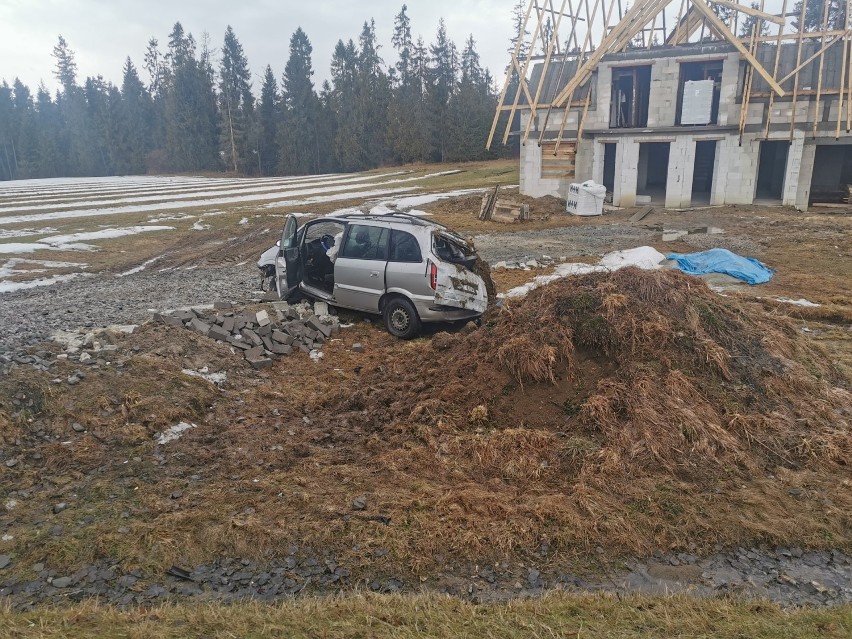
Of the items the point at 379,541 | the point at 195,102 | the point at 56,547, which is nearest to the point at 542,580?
the point at 379,541

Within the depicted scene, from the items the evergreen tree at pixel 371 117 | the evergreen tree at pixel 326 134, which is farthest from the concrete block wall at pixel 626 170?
the evergreen tree at pixel 326 134

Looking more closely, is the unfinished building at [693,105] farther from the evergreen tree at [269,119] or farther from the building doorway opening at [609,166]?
the evergreen tree at [269,119]

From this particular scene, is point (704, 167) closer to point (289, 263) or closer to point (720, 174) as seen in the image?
point (720, 174)

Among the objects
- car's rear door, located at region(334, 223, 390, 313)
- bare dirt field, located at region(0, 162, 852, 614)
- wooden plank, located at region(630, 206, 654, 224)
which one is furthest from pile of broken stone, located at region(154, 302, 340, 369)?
wooden plank, located at region(630, 206, 654, 224)

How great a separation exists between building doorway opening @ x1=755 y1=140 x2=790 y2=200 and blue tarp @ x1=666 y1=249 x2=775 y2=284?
16.3 m

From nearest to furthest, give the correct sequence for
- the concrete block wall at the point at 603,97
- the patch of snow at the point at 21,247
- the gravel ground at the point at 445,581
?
the gravel ground at the point at 445,581 → the patch of snow at the point at 21,247 → the concrete block wall at the point at 603,97

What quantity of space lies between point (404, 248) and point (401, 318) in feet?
3.88

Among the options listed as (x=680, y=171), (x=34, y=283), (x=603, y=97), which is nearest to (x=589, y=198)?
(x=680, y=171)

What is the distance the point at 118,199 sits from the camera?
127 feet

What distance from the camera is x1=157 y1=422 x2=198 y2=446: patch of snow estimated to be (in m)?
6.42

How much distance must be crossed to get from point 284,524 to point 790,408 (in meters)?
5.66

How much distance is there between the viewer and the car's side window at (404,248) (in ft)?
31.6

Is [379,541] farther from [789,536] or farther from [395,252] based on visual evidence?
[395,252]

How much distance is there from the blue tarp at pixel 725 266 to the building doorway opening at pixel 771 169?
1632cm
